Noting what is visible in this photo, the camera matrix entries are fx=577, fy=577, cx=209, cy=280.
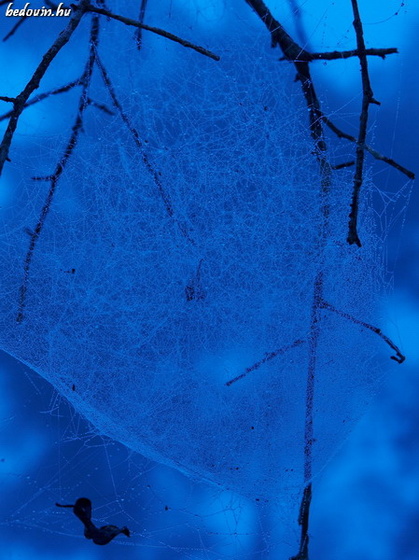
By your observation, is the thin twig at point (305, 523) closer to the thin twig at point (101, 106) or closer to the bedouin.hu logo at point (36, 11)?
the thin twig at point (101, 106)

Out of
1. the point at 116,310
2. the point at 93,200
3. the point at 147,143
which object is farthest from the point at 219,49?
the point at 116,310

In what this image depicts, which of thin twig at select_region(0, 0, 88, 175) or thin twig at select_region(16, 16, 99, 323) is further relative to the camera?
thin twig at select_region(16, 16, 99, 323)

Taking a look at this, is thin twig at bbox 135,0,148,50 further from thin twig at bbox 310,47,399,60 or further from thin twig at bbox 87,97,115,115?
thin twig at bbox 310,47,399,60

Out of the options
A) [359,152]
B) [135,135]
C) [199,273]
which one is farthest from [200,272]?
[359,152]

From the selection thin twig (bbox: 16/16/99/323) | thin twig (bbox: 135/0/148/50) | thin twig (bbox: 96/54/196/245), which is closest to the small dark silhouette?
thin twig (bbox: 16/16/99/323)

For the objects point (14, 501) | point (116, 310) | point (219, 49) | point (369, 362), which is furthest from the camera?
point (14, 501)

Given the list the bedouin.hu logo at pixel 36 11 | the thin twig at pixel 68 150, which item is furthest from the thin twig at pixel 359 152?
the bedouin.hu logo at pixel 36 11

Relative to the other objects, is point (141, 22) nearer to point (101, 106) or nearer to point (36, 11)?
point (101, 106)

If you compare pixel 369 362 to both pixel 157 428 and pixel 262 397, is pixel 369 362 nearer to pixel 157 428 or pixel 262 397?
pixel 262 397
